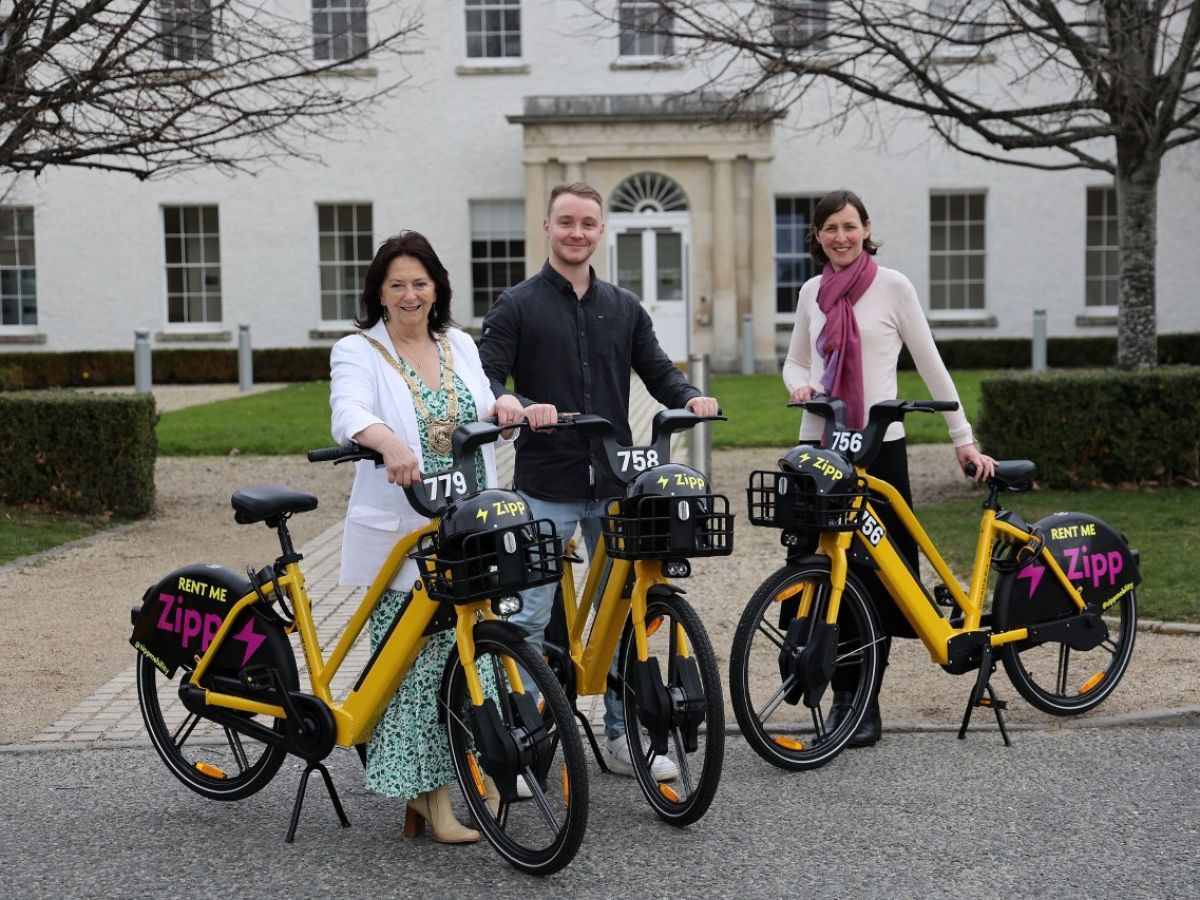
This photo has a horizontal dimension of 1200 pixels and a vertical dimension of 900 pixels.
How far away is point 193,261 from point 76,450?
53.4 ft

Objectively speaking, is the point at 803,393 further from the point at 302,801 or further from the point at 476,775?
the point at 302,801

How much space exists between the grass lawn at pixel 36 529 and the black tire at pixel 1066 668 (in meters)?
6.27

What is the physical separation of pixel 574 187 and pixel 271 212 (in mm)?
22237

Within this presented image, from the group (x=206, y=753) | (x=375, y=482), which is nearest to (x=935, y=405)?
(x=375, y=482)

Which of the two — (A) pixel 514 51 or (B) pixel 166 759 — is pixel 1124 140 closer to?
(B) pixel 166 759

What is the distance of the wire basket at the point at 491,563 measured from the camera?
3924 millimetres

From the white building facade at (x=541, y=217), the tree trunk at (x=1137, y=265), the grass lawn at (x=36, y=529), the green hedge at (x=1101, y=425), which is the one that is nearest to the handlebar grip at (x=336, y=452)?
the grass lawn at (x=36, y=529)

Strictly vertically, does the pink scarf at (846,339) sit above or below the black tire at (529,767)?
Result: above

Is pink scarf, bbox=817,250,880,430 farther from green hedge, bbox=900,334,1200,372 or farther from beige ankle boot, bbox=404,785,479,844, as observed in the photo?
green hedge, bbox=900,334,1200,372

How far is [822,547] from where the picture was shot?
494 cm

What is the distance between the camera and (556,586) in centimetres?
477

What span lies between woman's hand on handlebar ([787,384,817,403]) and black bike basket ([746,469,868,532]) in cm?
44

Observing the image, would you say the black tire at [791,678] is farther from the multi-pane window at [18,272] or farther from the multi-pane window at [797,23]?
the multi-pane window at [18,272]

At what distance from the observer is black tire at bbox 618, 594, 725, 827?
4.12 m
